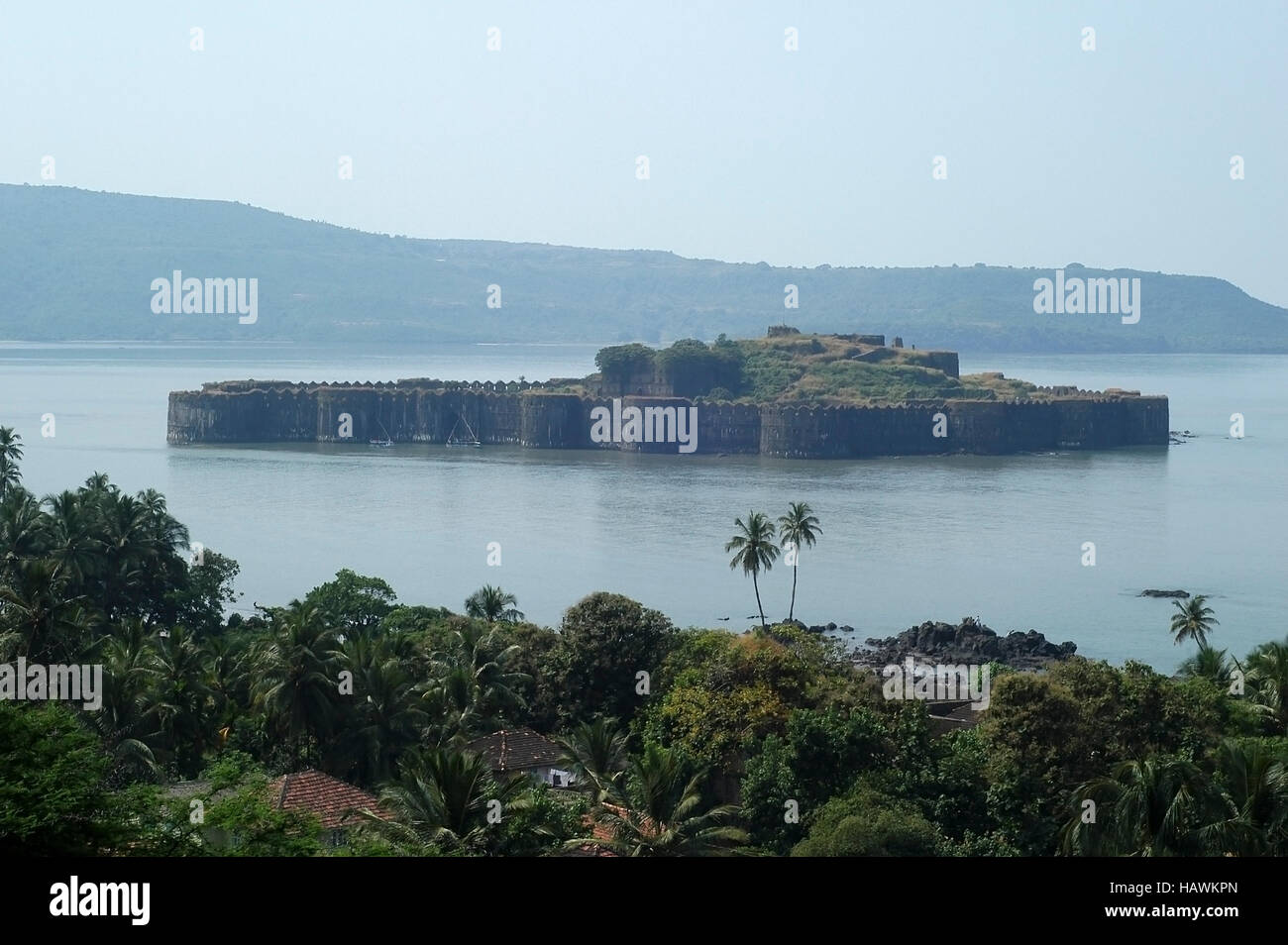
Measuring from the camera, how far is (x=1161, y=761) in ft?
60.6

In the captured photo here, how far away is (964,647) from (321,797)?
33.5 meters

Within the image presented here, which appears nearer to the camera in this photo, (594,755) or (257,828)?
(257,828)

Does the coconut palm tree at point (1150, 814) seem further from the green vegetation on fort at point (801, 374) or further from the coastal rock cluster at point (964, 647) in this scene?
the green vegetation on fort at point (801, 374)

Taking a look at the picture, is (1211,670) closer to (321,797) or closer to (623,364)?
(321,797)

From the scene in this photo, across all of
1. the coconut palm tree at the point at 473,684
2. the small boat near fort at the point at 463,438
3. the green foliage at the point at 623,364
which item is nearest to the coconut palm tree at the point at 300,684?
the coconut palm tree at the point at 473,684

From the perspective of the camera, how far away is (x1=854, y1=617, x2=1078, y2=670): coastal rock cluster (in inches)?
2021

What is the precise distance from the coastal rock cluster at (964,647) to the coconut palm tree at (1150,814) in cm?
3135

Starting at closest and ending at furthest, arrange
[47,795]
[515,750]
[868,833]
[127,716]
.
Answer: [47,795] → [868,833] → [127,716] → [515,750]

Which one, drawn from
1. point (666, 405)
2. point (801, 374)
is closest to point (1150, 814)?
point (666, 405)

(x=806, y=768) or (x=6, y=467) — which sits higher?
(x=6, y=467)

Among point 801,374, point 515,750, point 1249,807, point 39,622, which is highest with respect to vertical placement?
point 801,374

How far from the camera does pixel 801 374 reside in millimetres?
139625

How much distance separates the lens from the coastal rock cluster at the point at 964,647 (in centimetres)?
5134

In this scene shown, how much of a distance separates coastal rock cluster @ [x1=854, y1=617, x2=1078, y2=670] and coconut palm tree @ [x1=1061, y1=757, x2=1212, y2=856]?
31.4 metres
